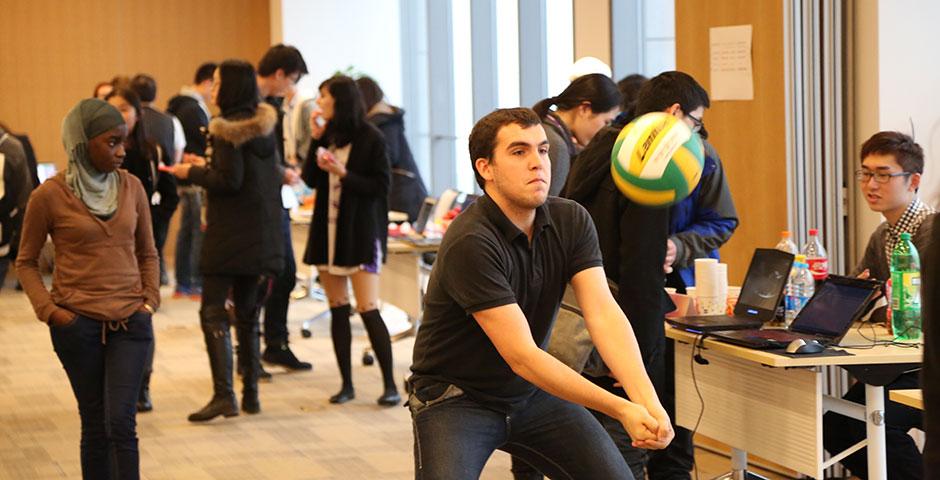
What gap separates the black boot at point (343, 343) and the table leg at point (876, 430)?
317 centimetres

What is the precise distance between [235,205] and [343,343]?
0.97 meters

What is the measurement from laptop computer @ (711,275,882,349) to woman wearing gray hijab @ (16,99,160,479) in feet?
6.57

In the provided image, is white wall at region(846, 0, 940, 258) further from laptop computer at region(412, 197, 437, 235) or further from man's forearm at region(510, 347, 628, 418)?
laptop computer at region(412, 197, 437, 235)

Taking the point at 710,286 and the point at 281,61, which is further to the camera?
the point at 281,61

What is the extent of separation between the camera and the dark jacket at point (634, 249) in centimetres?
405

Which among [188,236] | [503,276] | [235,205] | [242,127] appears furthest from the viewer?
[188,236]

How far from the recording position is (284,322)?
778 centimetres

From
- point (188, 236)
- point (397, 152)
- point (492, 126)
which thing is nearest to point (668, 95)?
point (492, 126)

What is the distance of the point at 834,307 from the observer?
421 centimetres

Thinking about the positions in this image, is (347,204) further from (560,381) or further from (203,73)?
(203,73)

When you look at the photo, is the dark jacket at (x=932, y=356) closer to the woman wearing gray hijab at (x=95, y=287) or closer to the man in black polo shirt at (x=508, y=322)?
the man in black polo shirt at (x=508, y=322)

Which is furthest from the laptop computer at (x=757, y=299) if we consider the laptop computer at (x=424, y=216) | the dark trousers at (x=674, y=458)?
the laptop computer at (x=424, y=216)

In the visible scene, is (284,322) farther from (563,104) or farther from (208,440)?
(563,104)

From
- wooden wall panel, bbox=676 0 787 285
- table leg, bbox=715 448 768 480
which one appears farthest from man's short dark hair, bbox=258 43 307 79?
table leg, bbox=715 448 768 480
